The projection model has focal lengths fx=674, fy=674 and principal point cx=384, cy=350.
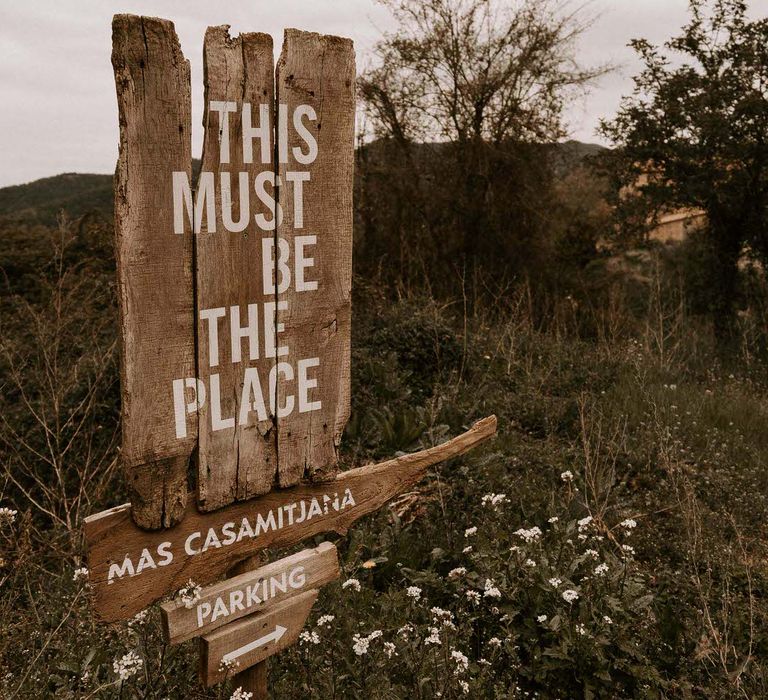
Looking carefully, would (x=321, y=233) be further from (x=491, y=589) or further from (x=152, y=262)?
(x=491, y=589)

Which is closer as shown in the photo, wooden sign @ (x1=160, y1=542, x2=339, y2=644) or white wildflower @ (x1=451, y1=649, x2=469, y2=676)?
wooden sign @ (x1=160, y1=542, x2=339, y2=644)

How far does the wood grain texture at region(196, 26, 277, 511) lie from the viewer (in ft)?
5.49

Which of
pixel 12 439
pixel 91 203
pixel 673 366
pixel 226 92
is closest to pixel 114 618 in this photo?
pixel 226 92

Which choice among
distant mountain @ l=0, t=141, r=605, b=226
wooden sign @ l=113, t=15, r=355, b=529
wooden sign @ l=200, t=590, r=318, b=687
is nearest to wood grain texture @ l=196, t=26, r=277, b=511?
wooden sign @ l=113, t=15, r=355, b=529

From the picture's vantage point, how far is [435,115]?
12.3 metres

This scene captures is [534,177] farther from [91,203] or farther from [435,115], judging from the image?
[91,203]

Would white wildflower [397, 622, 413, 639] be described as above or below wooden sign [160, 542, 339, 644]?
below

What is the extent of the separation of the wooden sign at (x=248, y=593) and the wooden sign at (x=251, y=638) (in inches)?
0.8

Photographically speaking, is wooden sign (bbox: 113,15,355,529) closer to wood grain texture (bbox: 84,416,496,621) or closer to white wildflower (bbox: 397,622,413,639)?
wood grain texture (bbox: 84,416,496,621)

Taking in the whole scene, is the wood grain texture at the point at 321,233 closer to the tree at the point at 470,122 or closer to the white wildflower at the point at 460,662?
the white wildflower at the point at 460,662

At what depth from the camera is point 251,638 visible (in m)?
1.97

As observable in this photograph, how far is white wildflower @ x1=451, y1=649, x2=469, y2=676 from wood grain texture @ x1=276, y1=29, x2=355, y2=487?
2.66 ft

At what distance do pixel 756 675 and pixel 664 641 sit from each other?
425 mm

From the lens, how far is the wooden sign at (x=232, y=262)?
5.17 ft
